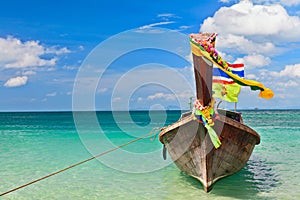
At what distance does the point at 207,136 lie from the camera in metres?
7.13

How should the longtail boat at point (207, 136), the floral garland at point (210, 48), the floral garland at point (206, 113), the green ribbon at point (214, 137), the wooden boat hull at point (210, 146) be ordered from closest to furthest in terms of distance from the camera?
the floral garland at point (210, 48), the longtail boat at point (207, 136), the green ribbon at point (214, 137), the floral garland at point (206, 113), the wooden boat hull at point (210, 146)

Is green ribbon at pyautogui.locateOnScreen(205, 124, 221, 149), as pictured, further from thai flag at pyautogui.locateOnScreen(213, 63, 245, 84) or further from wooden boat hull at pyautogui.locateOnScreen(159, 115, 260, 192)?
thai flag at pyautogui.locateOnScreen(213, 63, 245, 84)

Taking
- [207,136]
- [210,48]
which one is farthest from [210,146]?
[210,48]

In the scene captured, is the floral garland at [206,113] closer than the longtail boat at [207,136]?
No

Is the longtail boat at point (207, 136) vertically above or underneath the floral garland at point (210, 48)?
underneath

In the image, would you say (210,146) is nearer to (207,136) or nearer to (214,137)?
(207,136)

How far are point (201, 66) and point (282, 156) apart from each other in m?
9.16

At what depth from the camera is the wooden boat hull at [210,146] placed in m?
7.16

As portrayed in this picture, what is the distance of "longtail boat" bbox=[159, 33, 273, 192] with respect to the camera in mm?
6465

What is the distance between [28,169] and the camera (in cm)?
1125

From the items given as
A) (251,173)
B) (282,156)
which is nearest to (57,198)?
(251,173)

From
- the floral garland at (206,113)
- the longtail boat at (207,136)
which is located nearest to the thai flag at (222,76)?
the longtail boat at (207,136)

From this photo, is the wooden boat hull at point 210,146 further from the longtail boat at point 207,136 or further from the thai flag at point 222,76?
the thai flag at point 222,76

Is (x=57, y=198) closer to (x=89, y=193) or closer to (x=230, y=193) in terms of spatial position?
(x=89, y=193)
